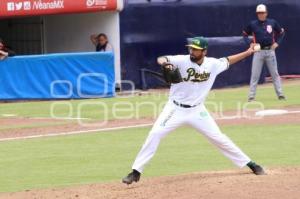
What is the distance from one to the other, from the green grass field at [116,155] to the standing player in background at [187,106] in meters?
1.08

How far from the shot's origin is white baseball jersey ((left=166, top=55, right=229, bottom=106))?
9.62m

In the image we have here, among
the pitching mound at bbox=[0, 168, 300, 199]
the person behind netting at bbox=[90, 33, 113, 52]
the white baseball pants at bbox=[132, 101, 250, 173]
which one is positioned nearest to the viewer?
the pitching mound at bbox=[0, 168, 300, 199]

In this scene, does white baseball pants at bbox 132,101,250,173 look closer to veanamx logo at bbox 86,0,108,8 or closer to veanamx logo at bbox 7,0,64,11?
veanamx logo at bbox 7,0,64,11

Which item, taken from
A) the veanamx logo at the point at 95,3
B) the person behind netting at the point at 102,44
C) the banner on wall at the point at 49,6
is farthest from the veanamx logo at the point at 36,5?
the person behind netting at the point at 102,44

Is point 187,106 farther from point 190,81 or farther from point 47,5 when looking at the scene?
point 47,5

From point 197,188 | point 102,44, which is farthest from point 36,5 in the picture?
point 197,188

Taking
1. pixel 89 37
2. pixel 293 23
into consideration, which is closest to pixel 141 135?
pixel 89 37

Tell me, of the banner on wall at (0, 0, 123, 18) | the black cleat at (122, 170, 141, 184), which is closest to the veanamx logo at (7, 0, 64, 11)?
the banner on wall at (0, 0, 123, 18)

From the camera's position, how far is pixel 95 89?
71.7 ft

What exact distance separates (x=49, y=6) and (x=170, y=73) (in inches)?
524

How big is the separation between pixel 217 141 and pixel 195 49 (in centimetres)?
109

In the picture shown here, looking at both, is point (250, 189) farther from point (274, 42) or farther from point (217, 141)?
point (274, 42)

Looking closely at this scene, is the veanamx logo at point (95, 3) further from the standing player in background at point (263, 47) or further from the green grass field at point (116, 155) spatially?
the green grass field at point (116, 155)

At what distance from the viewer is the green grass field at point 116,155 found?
10820mm
